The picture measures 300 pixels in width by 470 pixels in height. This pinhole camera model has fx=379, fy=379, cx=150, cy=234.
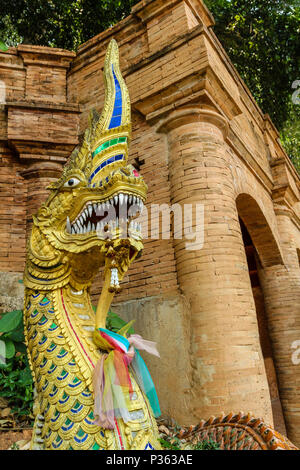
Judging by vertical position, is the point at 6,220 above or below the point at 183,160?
below

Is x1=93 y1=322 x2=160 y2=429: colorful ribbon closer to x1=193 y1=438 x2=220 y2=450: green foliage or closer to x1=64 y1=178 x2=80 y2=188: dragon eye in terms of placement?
x1=193 y1=438 x2=220 y2=450: green foliage

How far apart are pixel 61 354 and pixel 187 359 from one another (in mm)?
2109

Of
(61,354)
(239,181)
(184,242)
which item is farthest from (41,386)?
(239,181)

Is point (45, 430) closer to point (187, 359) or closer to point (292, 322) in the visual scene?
point (187, 359)

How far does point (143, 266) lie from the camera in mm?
4469

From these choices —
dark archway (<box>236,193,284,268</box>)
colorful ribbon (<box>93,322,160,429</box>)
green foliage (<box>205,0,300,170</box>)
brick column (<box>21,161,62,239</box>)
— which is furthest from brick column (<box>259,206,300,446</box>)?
green foliage (<box>205,0,300,170</box>)

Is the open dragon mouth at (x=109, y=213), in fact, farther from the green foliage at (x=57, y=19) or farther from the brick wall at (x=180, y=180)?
the green foliage at (x=57, y=19)

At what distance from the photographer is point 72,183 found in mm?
2148

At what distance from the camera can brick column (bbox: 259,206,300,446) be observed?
21.3 ft

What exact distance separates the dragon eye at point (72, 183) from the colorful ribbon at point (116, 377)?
0.81 m

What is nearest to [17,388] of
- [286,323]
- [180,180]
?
[180,180]

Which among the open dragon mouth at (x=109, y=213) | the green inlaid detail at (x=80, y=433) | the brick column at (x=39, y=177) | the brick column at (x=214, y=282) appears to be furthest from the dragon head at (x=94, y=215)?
the brick column at (x=39, y=177)

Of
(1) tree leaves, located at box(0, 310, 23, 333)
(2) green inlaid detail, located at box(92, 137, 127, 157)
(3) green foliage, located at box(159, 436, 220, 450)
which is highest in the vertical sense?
(2) green inlaid detail, located at box(92, 137, 127, 157)

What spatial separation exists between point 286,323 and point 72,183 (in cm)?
589
